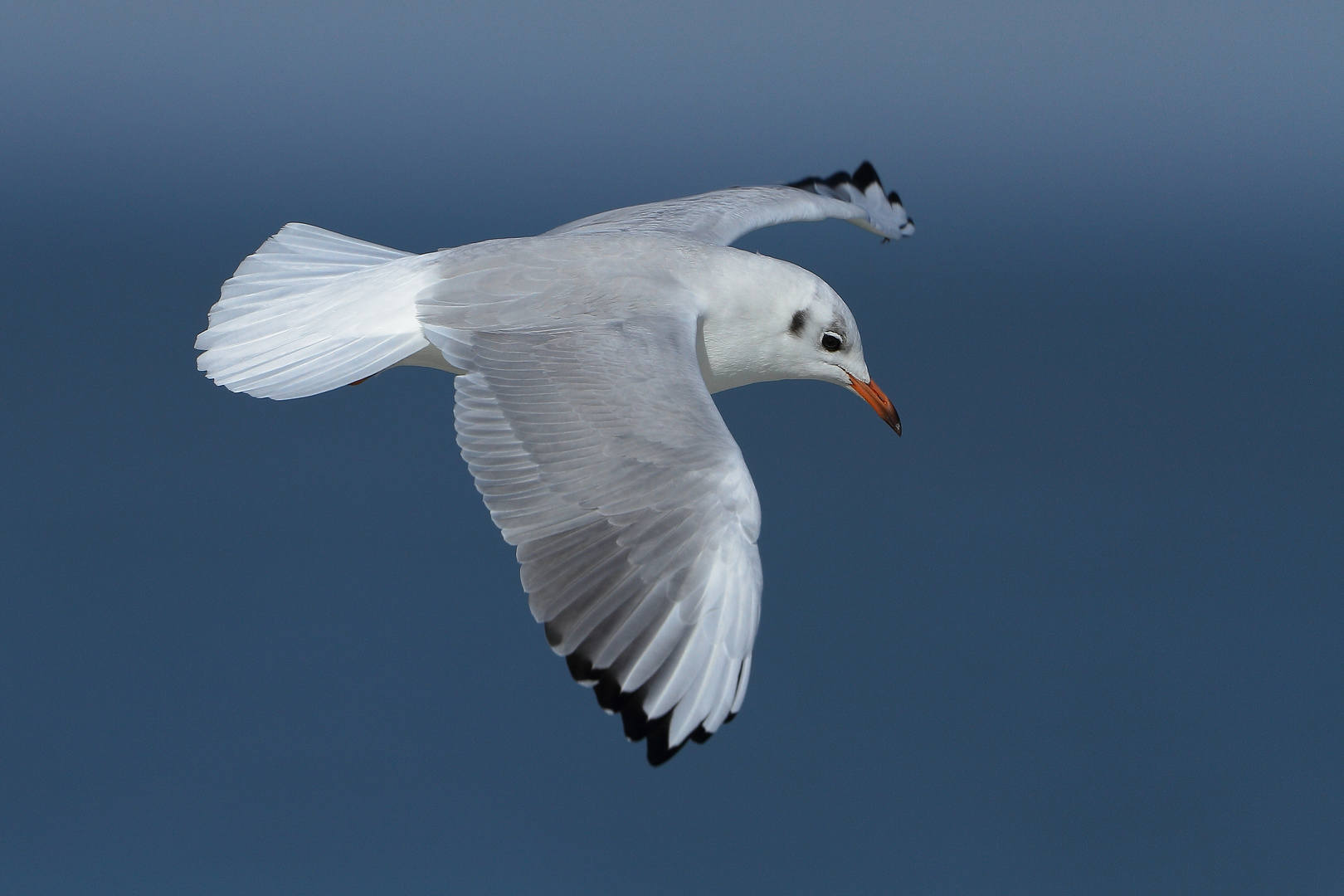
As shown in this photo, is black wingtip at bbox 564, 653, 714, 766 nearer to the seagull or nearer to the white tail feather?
the seagull

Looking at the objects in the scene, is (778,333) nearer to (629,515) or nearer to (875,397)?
(875,397)

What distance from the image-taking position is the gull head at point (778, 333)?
13.0 feet

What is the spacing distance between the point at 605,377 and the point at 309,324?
116cm

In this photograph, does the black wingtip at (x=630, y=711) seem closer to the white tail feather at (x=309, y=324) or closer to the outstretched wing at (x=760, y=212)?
the white tail feather at (x=309, y=324)

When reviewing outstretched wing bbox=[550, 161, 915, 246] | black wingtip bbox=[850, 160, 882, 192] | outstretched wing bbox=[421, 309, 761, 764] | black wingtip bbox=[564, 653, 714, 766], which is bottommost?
black wingtip bbox=[564, 653, 714, 766]

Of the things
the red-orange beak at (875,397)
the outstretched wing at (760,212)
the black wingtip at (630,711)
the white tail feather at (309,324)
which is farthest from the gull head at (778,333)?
the black wingtip at (630,711)

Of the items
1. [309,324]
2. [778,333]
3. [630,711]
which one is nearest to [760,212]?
[778,333]

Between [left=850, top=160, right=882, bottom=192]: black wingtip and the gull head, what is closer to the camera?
the gull head

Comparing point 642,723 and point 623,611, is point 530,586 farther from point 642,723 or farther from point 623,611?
point 642,723

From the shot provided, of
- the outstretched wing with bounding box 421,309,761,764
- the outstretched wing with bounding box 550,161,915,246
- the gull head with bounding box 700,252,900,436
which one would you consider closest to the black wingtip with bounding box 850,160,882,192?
the outstretched wing with bounding box 550,161,915,246

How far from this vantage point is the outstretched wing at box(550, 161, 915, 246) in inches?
186

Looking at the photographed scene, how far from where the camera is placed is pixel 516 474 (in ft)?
10.1

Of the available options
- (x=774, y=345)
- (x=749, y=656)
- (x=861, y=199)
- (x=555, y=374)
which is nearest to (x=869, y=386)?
(x=774, y=345)

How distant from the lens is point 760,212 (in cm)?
514
